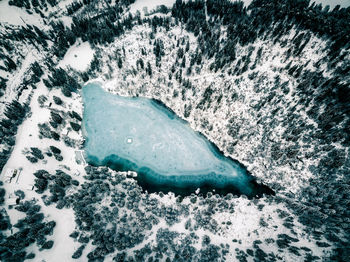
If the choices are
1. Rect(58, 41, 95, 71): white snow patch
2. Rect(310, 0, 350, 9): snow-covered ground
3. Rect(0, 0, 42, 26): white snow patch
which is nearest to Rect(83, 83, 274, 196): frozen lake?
Rect(58, 41, 95, 71): white snow patch

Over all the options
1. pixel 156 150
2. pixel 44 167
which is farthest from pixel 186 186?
pixel 44 167

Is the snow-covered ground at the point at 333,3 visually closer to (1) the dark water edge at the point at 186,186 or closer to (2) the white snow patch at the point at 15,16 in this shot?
(1) the dark water edge at the point at 186,186

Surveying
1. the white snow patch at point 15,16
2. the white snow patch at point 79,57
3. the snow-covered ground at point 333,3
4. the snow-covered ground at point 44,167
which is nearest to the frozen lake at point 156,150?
the snow-covered ground at point 44,167

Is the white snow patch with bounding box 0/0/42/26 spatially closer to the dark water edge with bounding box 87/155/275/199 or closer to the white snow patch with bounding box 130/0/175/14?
the white snow patch with bounding box 130/0/175/14

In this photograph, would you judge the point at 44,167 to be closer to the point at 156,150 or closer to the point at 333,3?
the point at 156,150

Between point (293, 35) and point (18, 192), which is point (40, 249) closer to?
point (18, 192)
